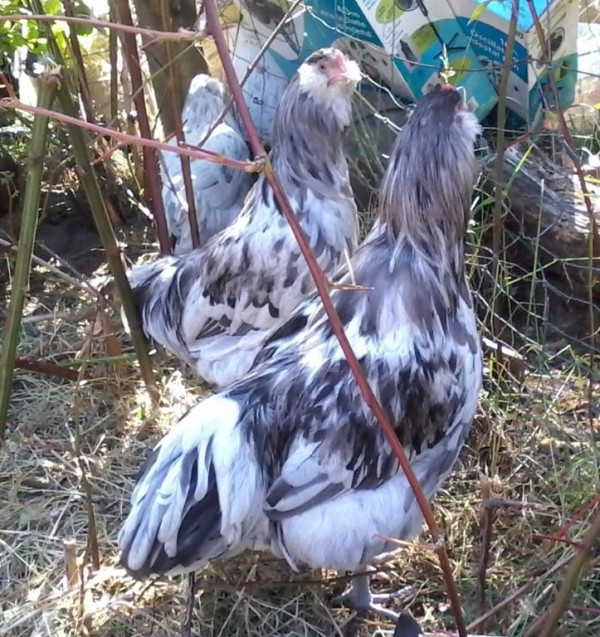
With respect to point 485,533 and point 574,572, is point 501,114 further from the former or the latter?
point 574,572

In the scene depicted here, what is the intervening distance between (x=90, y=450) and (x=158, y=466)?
3.06 ft

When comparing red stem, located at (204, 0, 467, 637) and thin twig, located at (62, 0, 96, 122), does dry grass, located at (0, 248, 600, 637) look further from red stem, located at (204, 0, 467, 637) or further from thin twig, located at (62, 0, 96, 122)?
thin twig, located at (62, 0, 96, 122)

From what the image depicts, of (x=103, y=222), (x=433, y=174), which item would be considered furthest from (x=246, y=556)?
(x=433, y=174)

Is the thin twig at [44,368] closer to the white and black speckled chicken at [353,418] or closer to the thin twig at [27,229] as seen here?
the thin twig at [27,229]

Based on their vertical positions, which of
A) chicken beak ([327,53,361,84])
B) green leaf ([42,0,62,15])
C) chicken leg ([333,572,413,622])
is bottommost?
chicken leg ([333,572,413,622])

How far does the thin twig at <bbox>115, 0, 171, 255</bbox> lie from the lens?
Result: 79.3 inches

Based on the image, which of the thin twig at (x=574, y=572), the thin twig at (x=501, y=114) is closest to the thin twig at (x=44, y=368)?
the thin twig at (x=501, y=114)

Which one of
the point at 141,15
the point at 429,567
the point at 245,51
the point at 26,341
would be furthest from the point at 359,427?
the point at 245,51

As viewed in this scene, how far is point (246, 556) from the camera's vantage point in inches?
79.4

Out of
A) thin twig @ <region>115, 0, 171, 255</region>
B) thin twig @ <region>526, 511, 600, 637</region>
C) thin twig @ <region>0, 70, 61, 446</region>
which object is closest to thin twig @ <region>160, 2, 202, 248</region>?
thin twig @ <region>115, 0, 171, 255</region>

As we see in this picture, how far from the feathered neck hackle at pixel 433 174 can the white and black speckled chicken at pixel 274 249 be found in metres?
0.53

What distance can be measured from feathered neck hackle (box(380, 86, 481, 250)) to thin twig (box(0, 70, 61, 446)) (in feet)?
2.31

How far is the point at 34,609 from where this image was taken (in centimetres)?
188

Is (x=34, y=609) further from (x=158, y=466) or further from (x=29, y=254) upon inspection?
(x=29, y=254)
